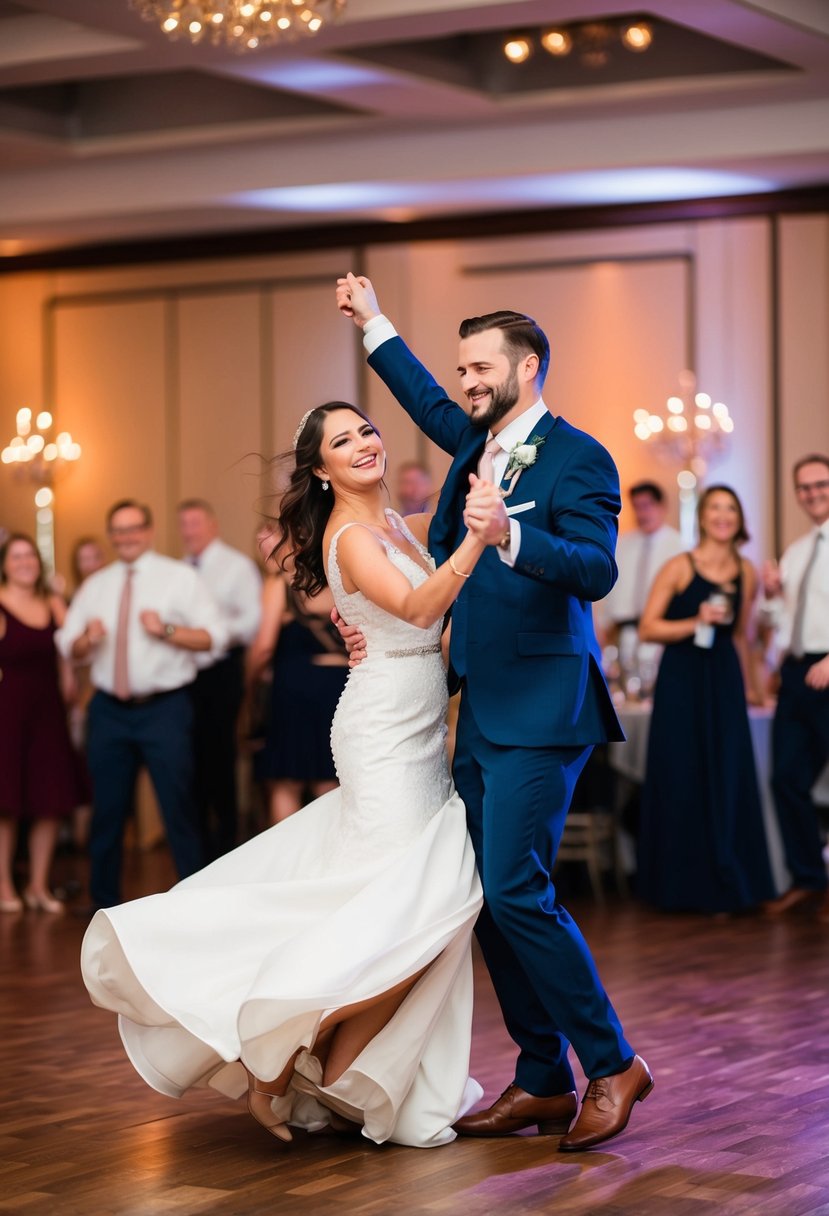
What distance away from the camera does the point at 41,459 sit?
10.7m

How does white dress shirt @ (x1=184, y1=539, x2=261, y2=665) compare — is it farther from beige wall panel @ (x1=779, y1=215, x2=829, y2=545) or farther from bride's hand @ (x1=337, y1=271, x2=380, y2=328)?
bride's hand @ (x1=337, y1=271, x2=380, y2=328)

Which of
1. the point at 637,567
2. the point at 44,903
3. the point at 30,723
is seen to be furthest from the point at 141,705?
the point at 637,567

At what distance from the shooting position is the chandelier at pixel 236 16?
5.94 meters

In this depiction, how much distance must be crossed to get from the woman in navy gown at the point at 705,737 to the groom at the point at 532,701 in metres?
3.43

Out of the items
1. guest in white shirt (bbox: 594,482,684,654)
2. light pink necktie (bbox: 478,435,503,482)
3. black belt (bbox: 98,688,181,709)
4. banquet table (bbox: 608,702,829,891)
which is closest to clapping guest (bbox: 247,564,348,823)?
black belt (bbox: 98,688,181,709)

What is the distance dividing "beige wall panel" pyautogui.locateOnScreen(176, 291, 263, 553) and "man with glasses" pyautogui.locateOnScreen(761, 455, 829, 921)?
435cm

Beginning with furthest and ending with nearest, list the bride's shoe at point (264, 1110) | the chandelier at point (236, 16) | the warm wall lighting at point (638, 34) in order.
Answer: the warm wall lighting at point (638, 34)
the chandelier at point (236, 16)
the bride's shoe at point (264, 1110)

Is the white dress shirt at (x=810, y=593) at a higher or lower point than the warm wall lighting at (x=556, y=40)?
lower

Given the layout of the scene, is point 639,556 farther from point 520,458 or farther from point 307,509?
point 520,458

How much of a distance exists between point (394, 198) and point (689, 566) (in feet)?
11.1

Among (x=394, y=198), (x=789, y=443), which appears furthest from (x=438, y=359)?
(x=789, y=443)

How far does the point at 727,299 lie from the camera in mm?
9414

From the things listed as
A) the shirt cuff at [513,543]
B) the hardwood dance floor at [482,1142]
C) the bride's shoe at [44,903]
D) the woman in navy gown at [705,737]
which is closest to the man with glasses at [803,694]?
the woman in navy gown at [705,737]

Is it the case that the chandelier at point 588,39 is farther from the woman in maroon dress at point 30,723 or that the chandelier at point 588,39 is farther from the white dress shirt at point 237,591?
the woman in maroon dress at point 30,723
